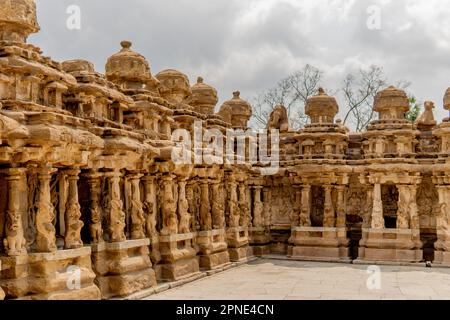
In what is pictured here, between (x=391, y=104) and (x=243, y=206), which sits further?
(x=391, y=104)

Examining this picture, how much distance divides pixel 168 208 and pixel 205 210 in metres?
2.22

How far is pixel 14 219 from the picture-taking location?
8.31 meters

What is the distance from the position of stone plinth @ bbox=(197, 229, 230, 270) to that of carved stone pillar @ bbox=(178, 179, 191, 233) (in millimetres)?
1099

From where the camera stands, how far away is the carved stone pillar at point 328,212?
715 inches

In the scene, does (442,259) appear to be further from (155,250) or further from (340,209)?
(155,250)

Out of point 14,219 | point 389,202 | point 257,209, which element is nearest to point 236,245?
point 257,209

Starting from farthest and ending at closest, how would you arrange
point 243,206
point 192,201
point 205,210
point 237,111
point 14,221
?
point 237,111, point 243,206, point 205,210, point 192,201, point 14,221

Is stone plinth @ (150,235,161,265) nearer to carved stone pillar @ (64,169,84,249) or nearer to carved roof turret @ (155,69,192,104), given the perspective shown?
carved stone pillar @ (64,169,84,249)

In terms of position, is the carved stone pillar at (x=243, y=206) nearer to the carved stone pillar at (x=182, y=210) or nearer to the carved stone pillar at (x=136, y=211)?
the carved stone pillar at (x=182, y=210)

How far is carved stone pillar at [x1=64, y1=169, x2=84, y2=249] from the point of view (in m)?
9.31
